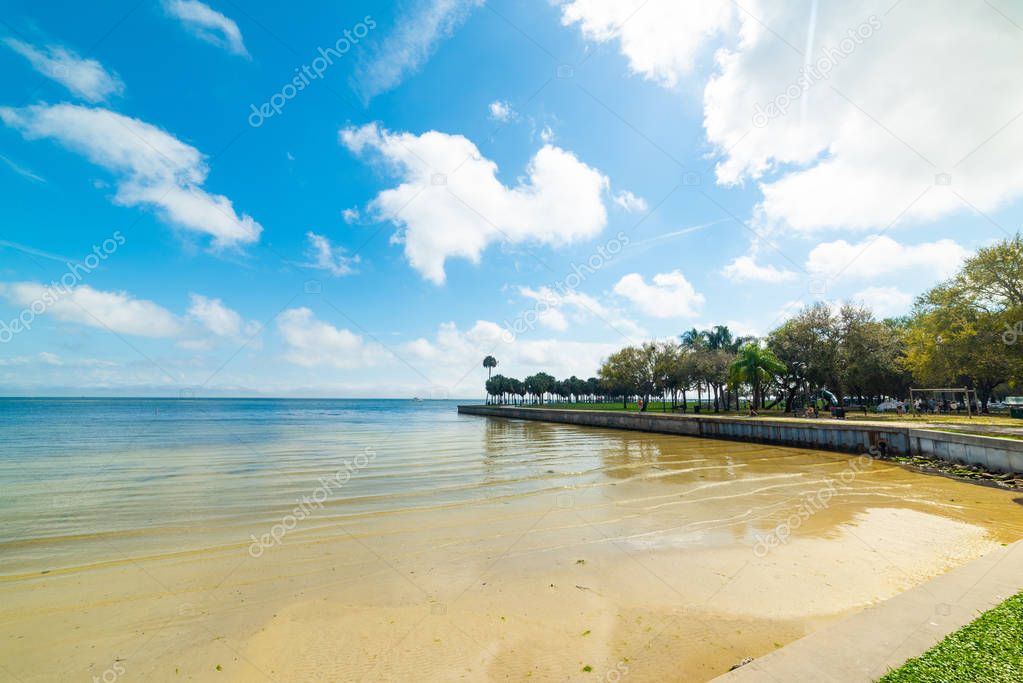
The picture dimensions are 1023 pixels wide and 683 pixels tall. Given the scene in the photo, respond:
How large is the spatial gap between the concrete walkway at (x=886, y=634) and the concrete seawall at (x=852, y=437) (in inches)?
591

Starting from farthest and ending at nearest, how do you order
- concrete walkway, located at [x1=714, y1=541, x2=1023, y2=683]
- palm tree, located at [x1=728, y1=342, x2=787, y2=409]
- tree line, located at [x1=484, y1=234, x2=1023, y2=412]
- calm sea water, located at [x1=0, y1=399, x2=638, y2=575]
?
palm tree, located at [x1=728, y1=342, x2=787, y2=409] < tree line, located at [x1=484, y1=234, x2=1023, y2=412] < calm sea water, located at [x1=0, y1=399, x2=638, y2=575] < concrete walkway, located at [x1=714, y1=541, x2=1023, y2=683]

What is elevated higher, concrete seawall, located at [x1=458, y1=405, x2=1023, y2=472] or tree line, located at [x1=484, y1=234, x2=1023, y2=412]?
tree line, located at [x1=484, y1=234, x2=1023, y2=412]

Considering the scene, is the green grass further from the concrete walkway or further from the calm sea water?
the calm sea water

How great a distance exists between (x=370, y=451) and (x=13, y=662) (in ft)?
71.3

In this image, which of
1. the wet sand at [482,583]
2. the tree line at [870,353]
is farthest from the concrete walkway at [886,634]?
the tree line at [870,353]

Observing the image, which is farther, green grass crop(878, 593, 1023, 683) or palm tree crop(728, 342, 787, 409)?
palm tree crop(728, 342, 787, 409)

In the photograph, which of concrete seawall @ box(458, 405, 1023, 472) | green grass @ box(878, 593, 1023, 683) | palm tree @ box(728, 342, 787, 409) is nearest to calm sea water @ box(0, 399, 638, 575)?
concrete seawall @ box(458, 405, 1023, 472)

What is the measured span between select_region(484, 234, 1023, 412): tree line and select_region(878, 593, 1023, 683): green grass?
30630 mm

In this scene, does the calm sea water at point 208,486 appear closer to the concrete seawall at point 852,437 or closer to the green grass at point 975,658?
the concrete seawall at point 852,437

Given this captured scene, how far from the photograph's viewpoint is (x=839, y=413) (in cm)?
3406

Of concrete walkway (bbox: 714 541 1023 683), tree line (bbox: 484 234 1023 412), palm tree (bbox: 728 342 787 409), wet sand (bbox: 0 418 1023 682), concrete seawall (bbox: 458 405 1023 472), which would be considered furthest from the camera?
palm tree (bbox: 728 342 787 409)

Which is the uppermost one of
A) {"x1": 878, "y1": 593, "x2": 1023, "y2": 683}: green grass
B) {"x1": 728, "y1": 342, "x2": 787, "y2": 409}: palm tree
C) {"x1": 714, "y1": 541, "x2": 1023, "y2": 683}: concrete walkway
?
{"x1": 728, "y1": 342, "x2": 787, "y2": 409}: palm tree

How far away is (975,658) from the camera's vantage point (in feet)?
11.3

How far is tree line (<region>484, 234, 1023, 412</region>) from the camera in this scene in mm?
26125
